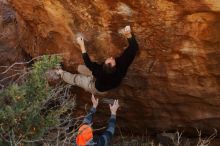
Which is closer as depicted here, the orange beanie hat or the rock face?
the orange beanie hat

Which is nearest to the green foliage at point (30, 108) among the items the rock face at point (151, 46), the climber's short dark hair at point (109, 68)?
the climber's short dark hair at point (109, 68)

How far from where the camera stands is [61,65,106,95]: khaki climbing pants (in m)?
6.56

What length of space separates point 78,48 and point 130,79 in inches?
29.5

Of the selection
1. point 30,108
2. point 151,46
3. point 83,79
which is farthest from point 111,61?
point 30,108

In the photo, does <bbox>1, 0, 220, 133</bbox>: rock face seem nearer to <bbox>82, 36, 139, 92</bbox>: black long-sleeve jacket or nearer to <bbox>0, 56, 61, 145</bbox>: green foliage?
<bbox>82, 36, 139, 92</bbox>: black long-sleeve jacket

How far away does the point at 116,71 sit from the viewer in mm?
6020

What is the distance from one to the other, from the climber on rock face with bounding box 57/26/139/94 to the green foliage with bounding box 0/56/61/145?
75 cm

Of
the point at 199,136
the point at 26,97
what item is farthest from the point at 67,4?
the point at 199,136

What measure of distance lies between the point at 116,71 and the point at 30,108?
3.85 feet

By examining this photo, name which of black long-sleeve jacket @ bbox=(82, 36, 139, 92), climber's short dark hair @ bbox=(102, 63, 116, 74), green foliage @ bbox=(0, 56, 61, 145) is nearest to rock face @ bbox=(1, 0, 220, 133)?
black long-sleeve jacket @ bbox=(82, 36, 139, 92)

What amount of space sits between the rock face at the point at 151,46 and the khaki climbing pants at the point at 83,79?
4.4 inches

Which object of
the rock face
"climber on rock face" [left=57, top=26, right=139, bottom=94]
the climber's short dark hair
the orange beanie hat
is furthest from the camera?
the climber's short dark hair

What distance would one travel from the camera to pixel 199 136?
695cm

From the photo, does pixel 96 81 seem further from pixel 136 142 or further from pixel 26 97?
pixel 136 142
